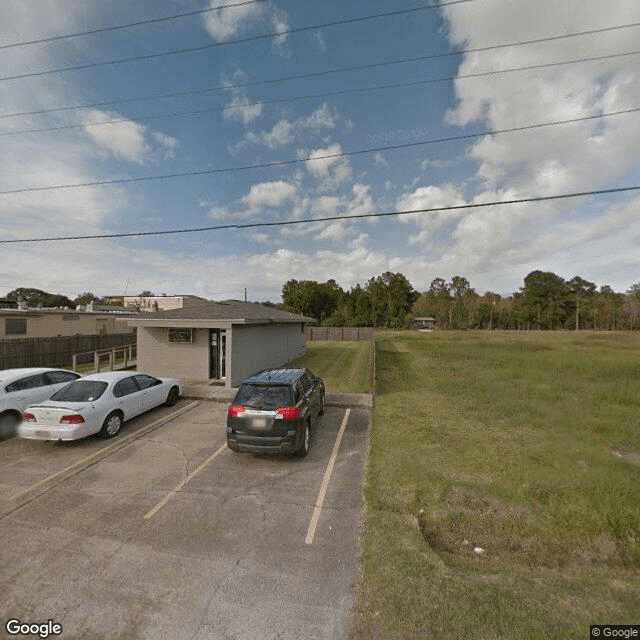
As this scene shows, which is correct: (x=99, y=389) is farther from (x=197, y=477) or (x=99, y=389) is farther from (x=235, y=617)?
(x=235, y=617)

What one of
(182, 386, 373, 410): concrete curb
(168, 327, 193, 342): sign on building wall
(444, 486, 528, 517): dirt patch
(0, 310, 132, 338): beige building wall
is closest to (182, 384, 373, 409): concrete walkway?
(182, 386, 373, 410): concrete curb

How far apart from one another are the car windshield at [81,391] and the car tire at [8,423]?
4.47 ft

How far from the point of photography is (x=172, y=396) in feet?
36.9

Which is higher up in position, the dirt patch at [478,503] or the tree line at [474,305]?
the tree line at [474,305]

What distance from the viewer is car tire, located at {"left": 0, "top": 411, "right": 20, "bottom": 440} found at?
823 cm

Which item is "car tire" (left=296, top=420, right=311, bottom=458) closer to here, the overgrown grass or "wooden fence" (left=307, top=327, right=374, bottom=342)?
the overgrown grass

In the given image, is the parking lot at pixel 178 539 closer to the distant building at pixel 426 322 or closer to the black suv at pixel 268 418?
the black suv at pixel 268 418

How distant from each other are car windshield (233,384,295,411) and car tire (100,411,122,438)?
375cm

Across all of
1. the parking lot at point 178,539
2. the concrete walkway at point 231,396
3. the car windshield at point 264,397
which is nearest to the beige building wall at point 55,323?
the concrete walkway at point 231,396

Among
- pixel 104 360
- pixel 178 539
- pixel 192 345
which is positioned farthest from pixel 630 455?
pixel 104 360

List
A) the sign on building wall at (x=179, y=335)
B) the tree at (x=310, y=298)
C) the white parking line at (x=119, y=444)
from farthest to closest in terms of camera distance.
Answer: the tree at (x=310, y=298) < the sign on building wall at (x=179, y=335) < the white parking line at (x=119, y=444)

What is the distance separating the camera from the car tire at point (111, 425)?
816 centimetres

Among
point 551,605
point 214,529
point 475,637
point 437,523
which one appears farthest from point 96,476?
point 551,605

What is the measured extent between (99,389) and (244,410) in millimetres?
4281
